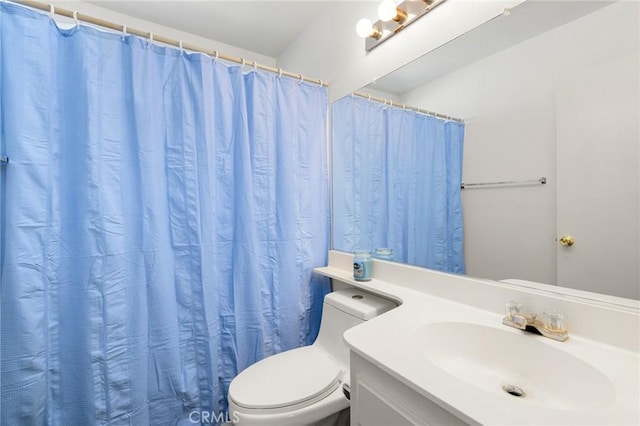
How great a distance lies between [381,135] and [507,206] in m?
0.77

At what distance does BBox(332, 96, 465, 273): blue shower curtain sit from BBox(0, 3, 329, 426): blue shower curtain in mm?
326

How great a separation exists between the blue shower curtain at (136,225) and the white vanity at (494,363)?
2.73ft

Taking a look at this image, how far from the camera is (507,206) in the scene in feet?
3.19

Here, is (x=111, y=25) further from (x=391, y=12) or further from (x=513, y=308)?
(x=513, y=308)

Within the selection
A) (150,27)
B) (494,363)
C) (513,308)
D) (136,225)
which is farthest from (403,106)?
(150,27)

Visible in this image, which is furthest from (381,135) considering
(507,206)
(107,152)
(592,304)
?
(107,152)

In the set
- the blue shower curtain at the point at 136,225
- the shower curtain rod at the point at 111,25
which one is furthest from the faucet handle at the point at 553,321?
the shower curtain rod at the point at 111,25

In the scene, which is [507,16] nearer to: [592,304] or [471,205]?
[471,205]

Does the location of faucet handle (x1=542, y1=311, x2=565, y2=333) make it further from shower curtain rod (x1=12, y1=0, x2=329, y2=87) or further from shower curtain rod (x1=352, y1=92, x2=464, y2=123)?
shower curtain rod (x1=12, y1=0, x2=329, y2=87)

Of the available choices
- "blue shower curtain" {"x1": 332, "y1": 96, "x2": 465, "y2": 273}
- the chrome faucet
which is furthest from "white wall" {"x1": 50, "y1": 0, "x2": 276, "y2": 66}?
the chrome faucet

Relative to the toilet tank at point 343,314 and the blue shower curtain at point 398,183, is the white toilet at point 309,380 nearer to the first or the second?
the toilet tank at point 343,314

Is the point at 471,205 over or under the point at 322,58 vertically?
under

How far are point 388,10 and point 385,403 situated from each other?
1.44 metres

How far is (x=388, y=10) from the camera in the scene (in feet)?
3.89
